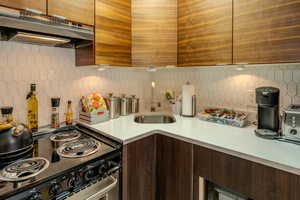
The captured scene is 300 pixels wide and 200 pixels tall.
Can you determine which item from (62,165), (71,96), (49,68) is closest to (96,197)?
(62,165)

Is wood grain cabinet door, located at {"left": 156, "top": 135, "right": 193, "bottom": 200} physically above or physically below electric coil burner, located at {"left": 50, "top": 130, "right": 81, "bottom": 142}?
below

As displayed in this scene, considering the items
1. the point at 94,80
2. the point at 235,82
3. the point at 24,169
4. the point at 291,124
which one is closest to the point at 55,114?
the point at 94,80

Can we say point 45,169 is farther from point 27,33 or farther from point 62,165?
point 27,33

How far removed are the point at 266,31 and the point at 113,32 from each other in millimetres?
1074

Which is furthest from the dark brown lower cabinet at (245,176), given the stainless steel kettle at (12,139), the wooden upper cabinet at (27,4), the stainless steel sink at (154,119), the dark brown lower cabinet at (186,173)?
the wooden upper cabinet at (27,4)

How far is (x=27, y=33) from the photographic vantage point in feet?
3.44

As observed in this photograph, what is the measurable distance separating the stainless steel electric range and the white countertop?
0.15 meters

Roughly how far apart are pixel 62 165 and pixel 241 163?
93 cm

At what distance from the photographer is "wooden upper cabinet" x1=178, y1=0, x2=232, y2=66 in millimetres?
1205

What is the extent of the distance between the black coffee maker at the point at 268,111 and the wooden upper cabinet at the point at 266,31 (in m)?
0.21

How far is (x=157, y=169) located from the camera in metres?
1.34

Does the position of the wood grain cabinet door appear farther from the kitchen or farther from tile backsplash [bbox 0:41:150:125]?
tile backsplash [bbox 0:41:150:125]

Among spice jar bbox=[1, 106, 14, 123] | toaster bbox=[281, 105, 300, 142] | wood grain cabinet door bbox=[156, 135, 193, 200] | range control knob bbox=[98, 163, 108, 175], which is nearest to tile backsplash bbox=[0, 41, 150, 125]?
spice jar bbox=[1, 106, 14, 123]

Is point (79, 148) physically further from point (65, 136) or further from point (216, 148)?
point (216, 148)
